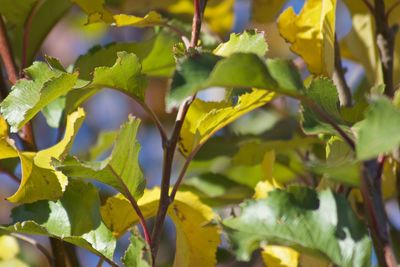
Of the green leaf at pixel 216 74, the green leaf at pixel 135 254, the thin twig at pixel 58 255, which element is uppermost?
the green leaf at pixel 216 74

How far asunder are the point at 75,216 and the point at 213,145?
1.43 ft

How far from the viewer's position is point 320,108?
70 cm

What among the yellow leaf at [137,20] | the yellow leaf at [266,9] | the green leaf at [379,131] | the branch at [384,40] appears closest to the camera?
the green leaf at [379,131]

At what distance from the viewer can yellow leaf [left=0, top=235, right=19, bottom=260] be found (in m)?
1.07

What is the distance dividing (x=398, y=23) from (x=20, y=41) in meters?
0.50

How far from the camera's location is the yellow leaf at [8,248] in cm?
107

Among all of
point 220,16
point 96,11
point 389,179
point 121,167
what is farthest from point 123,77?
point 220,16

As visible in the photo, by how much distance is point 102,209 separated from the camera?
928 mm

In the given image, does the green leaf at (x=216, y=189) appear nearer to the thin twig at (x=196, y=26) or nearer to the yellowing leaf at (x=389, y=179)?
the yellowing leaf at (x=389, y=179)

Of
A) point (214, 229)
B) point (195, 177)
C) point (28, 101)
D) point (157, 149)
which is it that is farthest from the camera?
point (157, 149)

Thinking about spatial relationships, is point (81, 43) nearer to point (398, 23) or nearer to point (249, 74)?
point (398, 23)

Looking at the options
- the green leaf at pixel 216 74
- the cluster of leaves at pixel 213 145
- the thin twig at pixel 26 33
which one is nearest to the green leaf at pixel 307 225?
the cluster of leaves at pixel 213 145

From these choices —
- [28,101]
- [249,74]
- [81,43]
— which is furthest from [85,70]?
[81,43]

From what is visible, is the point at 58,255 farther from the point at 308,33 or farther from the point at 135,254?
the point at 308,33
